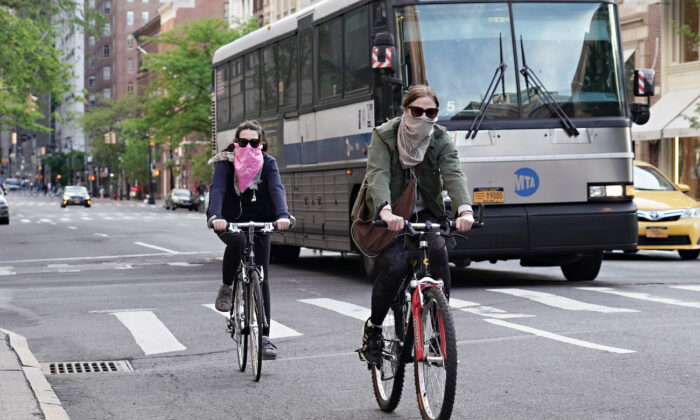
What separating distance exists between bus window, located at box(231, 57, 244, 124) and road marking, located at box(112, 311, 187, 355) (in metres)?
8.45

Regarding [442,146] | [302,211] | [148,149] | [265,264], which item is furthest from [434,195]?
[148,149]

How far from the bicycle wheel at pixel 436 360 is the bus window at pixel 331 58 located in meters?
10.6

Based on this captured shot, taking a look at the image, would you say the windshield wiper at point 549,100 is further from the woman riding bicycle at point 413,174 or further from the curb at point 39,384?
the woman riding bicycle at point 413,174

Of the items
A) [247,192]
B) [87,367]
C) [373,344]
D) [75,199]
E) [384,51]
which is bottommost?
[75,199]

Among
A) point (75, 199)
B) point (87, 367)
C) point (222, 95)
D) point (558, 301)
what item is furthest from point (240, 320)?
point (75, 199)

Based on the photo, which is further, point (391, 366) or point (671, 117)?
point (671, 117)

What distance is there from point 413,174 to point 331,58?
1048 cm

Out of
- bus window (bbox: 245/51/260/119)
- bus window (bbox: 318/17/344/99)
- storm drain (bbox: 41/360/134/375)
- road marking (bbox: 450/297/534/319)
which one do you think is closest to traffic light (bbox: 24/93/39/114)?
bus window (bbox: 245/51/260/119)

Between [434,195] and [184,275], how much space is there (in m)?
12.7

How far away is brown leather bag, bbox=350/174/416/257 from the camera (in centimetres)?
713

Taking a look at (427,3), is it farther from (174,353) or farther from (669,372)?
(669,372)

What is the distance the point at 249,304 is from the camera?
9031 millimetres

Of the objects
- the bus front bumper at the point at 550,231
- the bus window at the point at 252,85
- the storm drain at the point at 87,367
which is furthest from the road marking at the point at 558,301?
the bus window at the point at 252,85

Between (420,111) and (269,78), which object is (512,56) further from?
(420,111)
